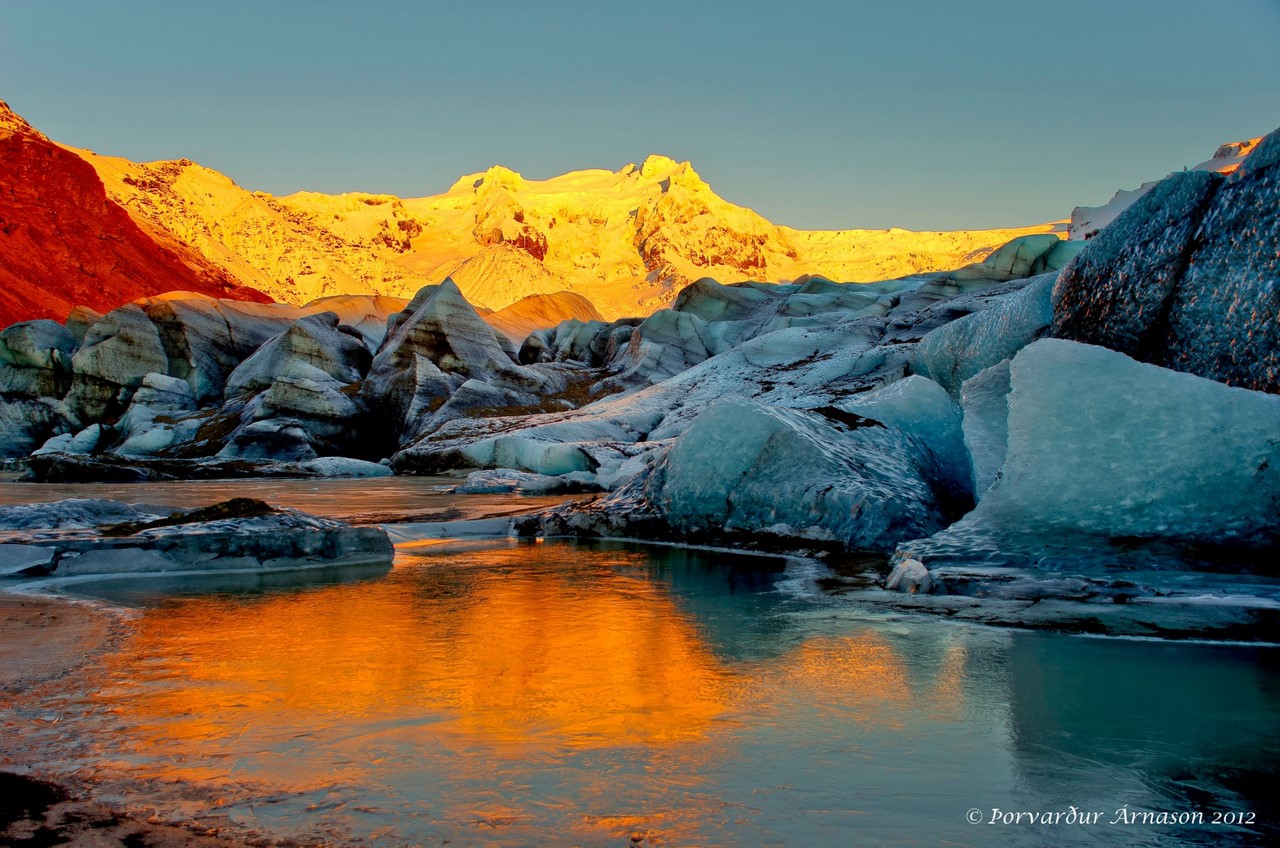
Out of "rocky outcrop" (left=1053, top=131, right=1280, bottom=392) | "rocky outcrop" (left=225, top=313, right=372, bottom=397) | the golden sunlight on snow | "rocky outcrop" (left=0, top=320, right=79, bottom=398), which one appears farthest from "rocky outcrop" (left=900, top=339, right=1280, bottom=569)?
the golden sunlight on snow

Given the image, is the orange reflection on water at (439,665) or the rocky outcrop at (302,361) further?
the rocky outcrop at (302,361)

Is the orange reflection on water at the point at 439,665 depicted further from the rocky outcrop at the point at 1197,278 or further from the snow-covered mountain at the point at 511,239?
the snow-covered mountain at the point at 511,239

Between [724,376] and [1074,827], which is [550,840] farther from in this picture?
[724,376]

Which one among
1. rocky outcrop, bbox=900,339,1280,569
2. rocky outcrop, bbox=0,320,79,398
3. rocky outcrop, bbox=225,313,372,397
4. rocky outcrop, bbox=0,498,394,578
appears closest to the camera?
rocky outcrop, bbox=900,339,1280,569

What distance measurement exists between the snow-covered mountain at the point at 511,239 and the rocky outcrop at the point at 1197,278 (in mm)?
79707

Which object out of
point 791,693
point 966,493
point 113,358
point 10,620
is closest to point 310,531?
point 10,620

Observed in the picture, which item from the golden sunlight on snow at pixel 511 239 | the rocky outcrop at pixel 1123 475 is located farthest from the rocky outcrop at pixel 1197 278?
the golden sunlight on snow at pixel 511 239

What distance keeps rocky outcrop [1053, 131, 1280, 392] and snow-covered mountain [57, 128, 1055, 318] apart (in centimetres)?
7971

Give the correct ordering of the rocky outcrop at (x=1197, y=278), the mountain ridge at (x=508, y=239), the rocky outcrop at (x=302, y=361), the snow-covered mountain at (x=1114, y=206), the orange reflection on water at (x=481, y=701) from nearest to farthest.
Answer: the orange reflection on water at (x=481, y=701), the rocky outcrop at (x=1197, y=278), the rocky outcrop at (x=302, y=361), the snow-covered mountain at (x=1114, y=206), the mountain ridge at (x=508, y=239)

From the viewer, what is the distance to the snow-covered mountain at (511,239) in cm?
9788

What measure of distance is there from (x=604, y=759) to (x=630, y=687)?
2.39ft

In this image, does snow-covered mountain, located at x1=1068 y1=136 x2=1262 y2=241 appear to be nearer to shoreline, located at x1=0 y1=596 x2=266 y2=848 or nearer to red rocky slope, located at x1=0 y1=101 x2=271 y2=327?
shoreline, located at x1=0 y1=596 x2=266 y2=848

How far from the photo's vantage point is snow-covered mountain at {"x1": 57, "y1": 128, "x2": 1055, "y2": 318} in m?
97.9

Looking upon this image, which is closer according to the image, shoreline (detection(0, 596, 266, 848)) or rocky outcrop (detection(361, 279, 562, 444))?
shoreline (detection(0, 596, 266, 848))
